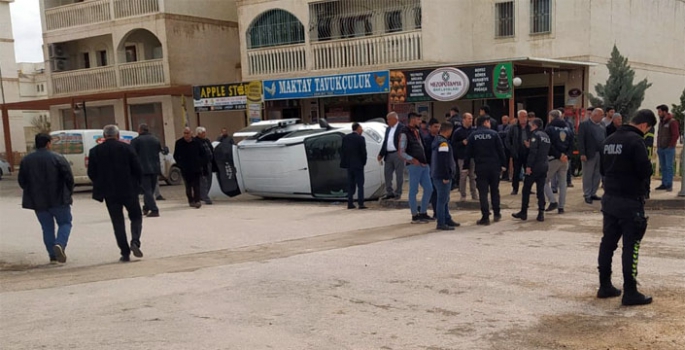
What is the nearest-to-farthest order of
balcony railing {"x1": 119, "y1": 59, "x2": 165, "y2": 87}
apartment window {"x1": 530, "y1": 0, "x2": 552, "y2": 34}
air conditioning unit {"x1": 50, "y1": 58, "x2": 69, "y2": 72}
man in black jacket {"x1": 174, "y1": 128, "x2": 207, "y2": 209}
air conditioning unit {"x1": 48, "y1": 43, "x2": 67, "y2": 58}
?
1. man in black jacket {"x1": 174, "y1": 128, "x2": 207, "y2": 209}
2. apartment window {"x1": 530, "y1": 0, "x2": 552, "y2": 34}
3. balcony railing {"x1": 119, "y1": 59, "x2": 165, "y2": 87}
4. air conditioning unit {"x1": 48, "y1": 43, "x2": 67, "y2": 58}
5. air conditioning unit {"x1": 50, "y1": 58, "x2": 69, "y2": 72}

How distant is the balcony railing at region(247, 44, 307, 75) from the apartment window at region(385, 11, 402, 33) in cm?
327

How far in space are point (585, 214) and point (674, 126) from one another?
2.93 metres

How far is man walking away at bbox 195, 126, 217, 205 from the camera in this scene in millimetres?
13352

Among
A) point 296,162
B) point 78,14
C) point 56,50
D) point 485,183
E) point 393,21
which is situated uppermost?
point 78,14

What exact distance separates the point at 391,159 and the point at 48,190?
21.1 ft

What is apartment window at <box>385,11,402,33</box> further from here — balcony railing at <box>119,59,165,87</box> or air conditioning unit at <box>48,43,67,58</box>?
air conditioning unit at <box>48,43,67,58</box>

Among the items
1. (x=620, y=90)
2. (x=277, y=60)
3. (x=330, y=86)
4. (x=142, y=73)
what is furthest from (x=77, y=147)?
(x=620, y=90)

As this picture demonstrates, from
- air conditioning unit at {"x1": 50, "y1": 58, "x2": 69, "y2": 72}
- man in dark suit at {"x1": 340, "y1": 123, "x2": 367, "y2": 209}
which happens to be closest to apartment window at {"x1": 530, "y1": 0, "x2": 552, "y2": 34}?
Answer: man in dark suit at {"x1": 340, "y1": 123, "x2": 367, "y2": 209}

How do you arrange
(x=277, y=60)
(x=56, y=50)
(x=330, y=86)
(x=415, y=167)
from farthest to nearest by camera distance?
(x=56, y=50)
(x=277, y=60)
(x=330, y=86)
(x=415, y=167)

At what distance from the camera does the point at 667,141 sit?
11648mm

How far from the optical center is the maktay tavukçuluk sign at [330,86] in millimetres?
18281

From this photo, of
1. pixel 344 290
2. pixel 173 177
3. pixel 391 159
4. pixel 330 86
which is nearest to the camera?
pixel 344 290

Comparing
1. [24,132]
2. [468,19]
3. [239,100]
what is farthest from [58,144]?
[24,132]

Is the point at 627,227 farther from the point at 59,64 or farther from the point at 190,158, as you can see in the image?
the point at 59,64
